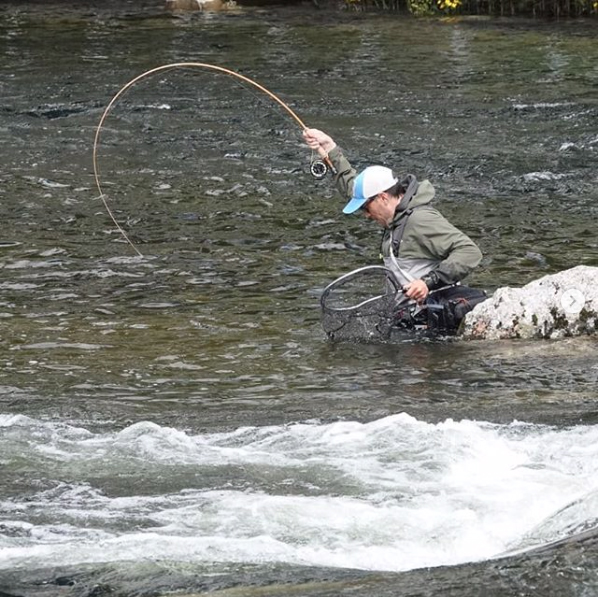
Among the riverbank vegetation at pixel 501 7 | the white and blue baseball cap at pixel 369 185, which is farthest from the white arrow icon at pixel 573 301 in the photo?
the riverbank vegetation at pixel 501 7

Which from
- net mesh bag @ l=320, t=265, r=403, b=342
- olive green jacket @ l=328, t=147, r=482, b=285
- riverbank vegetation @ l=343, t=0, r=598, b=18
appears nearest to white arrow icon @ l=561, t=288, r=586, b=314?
olive green jacket @ l=328, t=147, r=482, b=285

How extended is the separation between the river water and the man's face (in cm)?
84

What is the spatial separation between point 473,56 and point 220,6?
8.32 meters

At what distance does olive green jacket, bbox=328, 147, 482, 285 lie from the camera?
805 cm

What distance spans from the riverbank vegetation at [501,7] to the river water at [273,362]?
4.84m

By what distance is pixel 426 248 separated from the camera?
8.14 metres

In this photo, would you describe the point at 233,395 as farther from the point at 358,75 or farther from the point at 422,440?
the point at 358,75

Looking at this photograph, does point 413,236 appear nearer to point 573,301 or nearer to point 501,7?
Result: point 573,301

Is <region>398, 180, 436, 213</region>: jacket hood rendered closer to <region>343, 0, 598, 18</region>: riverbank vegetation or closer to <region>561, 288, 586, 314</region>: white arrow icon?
<region>561, 288, 586, 314</region>: white arrow icon

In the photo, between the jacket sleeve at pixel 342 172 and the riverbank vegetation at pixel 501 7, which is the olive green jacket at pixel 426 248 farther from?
the riverbank vegetation at pixel 501 7

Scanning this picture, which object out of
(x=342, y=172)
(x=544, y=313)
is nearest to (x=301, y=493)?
(x=544, y=313)

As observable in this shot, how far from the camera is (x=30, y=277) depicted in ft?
33.8

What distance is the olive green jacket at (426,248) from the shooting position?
26.4 feet

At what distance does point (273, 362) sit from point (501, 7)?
17.2 m
